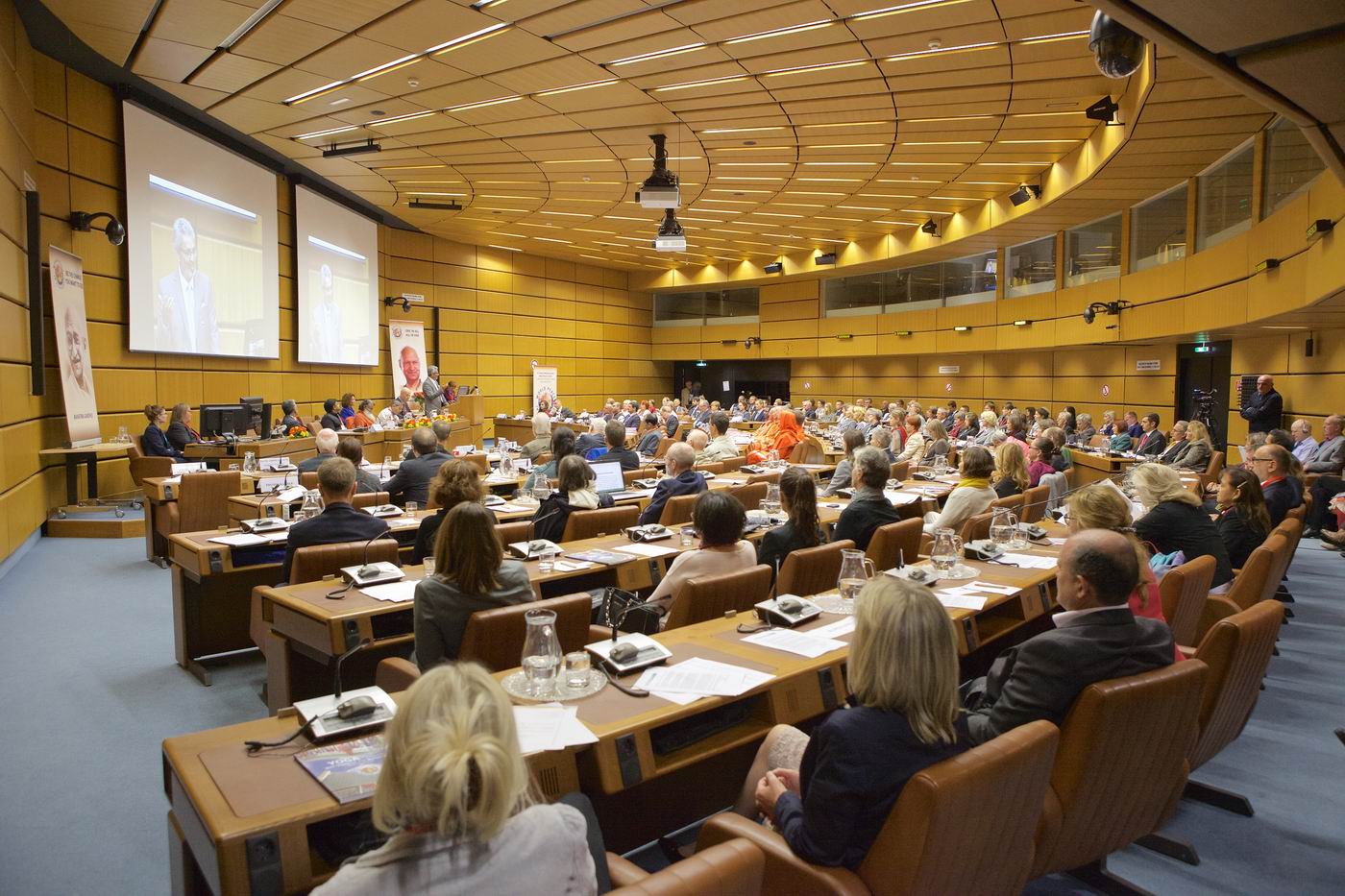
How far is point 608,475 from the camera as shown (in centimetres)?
671

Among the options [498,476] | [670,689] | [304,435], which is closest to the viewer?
[670,689]

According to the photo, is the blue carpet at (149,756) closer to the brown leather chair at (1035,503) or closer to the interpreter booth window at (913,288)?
the brown leather chair at (1035,503)

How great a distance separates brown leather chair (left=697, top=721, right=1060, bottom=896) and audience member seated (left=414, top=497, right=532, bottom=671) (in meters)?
1.30

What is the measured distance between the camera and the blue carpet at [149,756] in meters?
2.76

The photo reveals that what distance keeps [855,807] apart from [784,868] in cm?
23

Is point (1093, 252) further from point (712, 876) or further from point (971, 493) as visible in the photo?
point (712, 876)

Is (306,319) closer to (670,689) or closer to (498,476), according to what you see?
(498,476)

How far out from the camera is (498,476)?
7.47m

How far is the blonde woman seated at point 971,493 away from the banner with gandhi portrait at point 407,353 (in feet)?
45.3

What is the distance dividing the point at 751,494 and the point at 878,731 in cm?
481

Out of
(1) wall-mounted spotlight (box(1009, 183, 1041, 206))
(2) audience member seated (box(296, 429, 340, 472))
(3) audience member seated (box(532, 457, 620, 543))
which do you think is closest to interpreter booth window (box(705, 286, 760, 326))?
(1) wall-mounted spotlight (box(1009, 183, 1041, 206))

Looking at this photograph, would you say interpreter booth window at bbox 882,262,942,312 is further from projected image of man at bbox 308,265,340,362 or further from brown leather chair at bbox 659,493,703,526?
brown leather chair at bbox 659,493,703,526

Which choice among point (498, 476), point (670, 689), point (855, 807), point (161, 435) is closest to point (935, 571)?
point (670, 689)

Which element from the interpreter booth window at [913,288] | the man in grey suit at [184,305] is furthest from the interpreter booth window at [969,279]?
the man in grey suit at [184,305]
